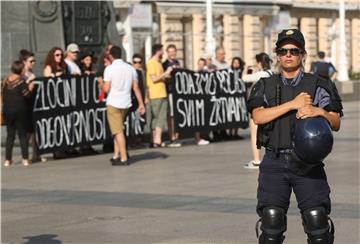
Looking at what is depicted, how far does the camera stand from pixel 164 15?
51719 mm

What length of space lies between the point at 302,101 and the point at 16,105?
10334 millimetres

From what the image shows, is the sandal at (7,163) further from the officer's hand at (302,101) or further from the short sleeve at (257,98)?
the officer's hand at (302,101)

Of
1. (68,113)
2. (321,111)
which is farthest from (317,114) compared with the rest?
(68,113)

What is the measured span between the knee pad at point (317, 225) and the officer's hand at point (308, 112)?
0.58m

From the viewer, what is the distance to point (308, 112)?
280 inches

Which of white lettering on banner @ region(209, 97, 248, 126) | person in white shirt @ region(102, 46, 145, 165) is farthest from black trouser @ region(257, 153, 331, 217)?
white lettering on banner @ region(209, 97, 248, 126)

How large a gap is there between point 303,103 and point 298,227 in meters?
3.20

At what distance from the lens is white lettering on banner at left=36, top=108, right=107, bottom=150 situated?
17.5 meters

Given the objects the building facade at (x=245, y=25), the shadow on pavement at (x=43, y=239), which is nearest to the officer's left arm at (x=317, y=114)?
the shadow on pavement at (x=43, y=239)

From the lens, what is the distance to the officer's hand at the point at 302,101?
713 cm

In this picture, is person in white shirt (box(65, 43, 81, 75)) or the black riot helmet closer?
the black riot helmet

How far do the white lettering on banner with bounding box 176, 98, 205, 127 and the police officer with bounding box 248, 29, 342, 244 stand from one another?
13084mm

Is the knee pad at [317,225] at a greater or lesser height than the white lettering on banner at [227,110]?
greater

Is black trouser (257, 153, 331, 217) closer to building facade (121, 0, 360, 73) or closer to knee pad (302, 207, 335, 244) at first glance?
knee pad (302, 207, 335, 244)
